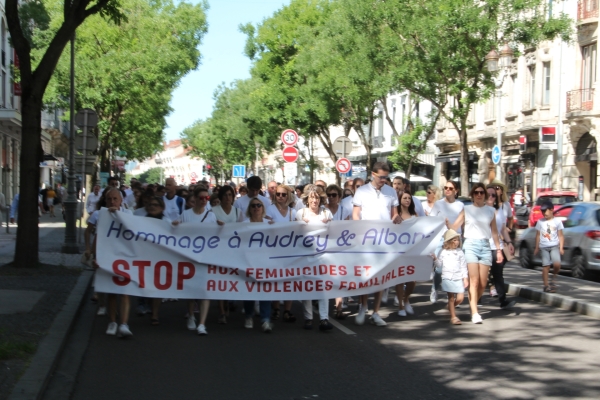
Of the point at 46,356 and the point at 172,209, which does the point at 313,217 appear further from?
the point at 172,209

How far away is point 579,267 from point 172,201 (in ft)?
27.3

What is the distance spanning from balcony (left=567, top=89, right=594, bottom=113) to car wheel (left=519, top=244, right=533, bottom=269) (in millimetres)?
16701

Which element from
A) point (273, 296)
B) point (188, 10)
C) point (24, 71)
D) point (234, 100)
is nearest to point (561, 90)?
point (188, 10)

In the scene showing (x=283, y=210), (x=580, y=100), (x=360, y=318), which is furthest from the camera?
(x=580, y=100)

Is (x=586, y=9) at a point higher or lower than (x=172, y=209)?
higher

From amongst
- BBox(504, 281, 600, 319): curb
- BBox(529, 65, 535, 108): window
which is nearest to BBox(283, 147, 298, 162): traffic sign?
BBox(504, 281, 600, 319): curb

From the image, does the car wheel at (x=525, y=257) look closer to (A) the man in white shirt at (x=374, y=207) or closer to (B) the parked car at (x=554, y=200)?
(B) the parked car at (x=554, y=200)

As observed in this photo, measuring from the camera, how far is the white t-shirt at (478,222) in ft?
37.5

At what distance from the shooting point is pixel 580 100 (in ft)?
117

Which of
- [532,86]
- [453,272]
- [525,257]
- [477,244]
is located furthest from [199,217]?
[532,86]

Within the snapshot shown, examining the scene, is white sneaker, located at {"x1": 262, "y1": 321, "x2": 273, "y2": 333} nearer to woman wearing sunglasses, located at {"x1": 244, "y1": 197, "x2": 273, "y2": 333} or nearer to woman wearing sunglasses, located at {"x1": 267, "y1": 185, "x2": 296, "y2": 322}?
woman wearing sunglasses, located at {"x1": 244, "y1": 197, "x2": 273, "y2": 333}

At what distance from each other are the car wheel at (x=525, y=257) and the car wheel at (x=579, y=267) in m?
2.18

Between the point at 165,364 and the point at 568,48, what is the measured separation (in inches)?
1267

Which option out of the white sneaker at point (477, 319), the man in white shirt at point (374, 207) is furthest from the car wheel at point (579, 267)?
the man in white shirt at point (374, 207)
